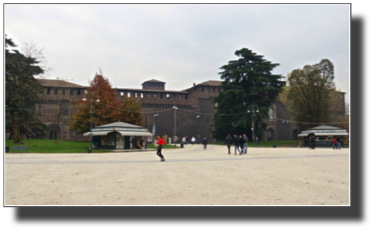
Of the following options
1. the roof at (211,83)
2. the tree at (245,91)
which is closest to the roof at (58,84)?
the tree at (245,91)

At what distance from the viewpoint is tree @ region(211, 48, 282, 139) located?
42.2 m

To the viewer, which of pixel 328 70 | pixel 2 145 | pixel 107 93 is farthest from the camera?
pixel 328 70

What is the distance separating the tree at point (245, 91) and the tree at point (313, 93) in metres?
4.31

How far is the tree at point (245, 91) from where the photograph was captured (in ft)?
139

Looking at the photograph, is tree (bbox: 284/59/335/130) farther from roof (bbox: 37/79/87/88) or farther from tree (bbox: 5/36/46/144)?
tree (bbox: 5/36/46/144)

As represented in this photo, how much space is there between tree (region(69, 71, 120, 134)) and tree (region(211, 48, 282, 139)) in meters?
18.0

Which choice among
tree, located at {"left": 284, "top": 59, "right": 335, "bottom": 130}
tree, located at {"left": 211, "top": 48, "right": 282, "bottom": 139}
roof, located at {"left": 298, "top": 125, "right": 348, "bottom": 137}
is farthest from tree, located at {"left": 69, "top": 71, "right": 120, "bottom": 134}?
tree, located at {"left": 284, "top": 59, "right": 335, "bottom": 130}

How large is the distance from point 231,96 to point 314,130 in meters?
13.6

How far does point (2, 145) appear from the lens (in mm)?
4609

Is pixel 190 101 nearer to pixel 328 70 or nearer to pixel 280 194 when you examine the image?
pixel 328 70

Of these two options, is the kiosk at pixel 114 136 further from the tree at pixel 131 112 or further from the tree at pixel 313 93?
the tree at pixel 313 93

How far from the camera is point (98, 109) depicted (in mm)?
38562

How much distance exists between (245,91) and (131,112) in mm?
20173
